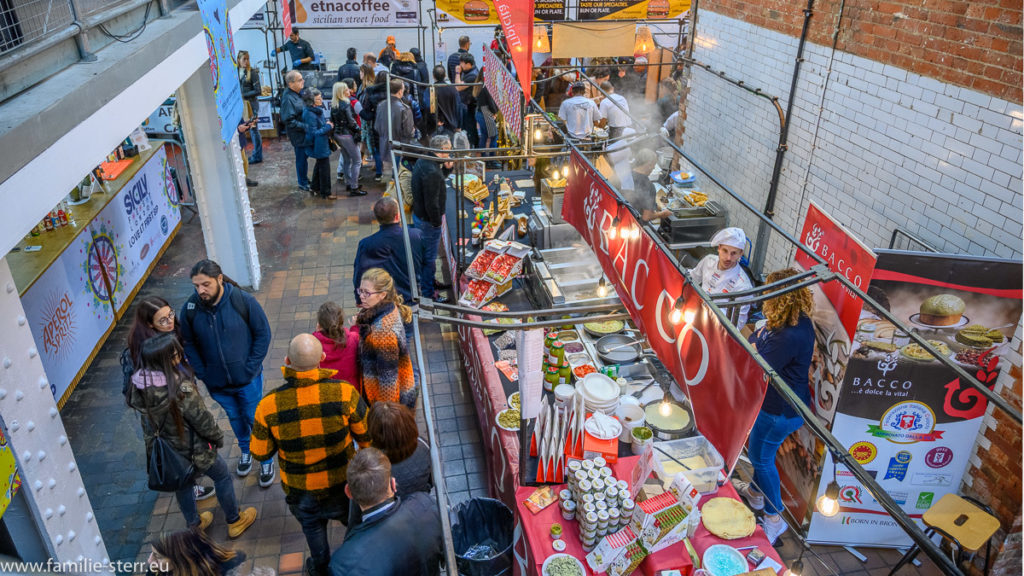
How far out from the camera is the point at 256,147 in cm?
1344

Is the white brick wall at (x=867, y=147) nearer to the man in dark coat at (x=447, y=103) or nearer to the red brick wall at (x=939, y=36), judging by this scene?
the red brick wall at (x=939, y=36)

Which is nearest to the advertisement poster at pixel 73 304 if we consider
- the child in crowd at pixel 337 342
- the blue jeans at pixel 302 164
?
the child in crowd at pixel 337 342

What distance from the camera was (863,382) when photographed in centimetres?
469

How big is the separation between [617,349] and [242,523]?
3460 mm

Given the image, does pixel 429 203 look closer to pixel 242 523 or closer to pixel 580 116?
pixel 580 116

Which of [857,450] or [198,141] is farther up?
[198,141]

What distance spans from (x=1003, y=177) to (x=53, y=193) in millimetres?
6022

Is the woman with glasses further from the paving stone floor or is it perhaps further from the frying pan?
the frying pan

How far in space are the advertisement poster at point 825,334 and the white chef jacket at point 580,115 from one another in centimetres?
500

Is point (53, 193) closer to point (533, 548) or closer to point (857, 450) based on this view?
point (533, 548)

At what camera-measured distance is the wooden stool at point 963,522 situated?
168 inches

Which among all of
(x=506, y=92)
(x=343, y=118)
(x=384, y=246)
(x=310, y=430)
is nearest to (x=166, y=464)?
(x=310, y=430)

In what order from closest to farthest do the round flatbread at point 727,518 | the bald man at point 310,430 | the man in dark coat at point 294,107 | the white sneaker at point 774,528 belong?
the bald man at point 310,430, the round flatbread at point 727,518, the white sneaker at point 774,528, the man in dark coat at point 294,107

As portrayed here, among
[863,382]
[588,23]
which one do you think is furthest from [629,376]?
[588,23]
